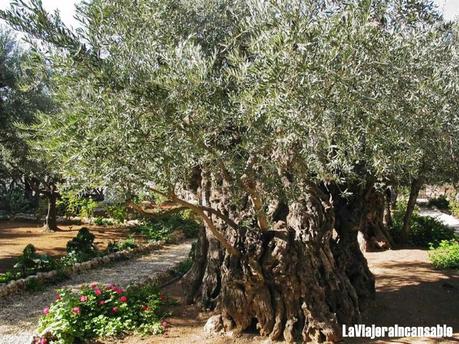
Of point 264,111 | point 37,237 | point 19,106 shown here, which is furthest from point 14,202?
point 264,111

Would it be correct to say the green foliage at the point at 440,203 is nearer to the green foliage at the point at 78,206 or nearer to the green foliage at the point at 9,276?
the green foliage at the point at 78,206

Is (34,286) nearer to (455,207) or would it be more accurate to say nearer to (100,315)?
(100,315)

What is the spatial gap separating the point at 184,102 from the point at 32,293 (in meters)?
8.92

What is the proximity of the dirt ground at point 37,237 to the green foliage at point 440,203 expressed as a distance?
2524 cm

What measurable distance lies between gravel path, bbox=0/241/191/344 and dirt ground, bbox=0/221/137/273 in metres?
2.70

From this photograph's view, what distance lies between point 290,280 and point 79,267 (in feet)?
28.8

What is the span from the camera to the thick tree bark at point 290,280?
7.95 m

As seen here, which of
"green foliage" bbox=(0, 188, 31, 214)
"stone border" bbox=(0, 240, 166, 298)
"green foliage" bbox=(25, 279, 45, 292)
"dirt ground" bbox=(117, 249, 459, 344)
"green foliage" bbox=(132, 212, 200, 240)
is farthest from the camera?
"green foliage" bbox=(0, 188, 31, 214)

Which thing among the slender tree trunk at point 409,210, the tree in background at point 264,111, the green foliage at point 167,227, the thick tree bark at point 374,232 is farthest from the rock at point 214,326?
the green foliage at point 167,227

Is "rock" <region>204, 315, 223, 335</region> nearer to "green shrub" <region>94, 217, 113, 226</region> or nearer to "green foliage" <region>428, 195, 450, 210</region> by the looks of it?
"green shrub" <region>94, 217, 113, 226</region>

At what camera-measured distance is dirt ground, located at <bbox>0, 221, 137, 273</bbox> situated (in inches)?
656

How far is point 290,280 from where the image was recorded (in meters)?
7.97

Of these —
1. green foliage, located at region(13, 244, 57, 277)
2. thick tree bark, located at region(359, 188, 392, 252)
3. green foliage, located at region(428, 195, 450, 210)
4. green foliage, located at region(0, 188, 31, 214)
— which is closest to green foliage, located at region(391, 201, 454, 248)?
thick tree bark, located at region(359, 188, 392, 252)

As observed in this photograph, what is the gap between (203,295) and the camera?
9.97 meters
